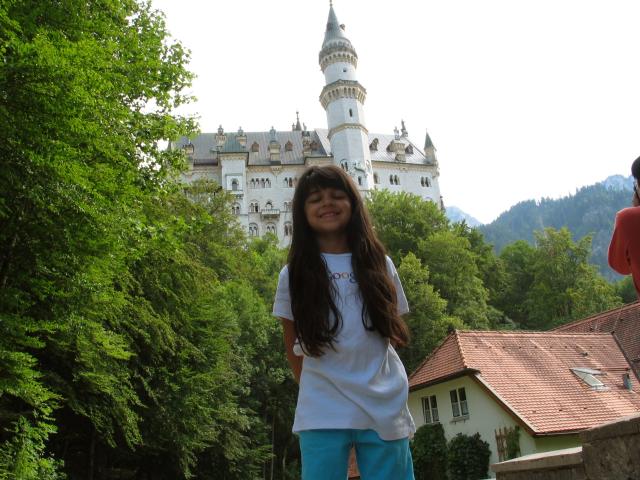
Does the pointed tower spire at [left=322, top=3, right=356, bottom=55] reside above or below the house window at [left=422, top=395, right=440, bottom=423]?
above

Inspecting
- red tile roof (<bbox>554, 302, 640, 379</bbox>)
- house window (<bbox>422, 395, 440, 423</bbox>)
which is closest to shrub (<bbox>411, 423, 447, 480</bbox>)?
house window (<bbox>422, 395, 440, 423</bbox>)

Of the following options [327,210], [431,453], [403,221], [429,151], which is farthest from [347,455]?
[429,151]

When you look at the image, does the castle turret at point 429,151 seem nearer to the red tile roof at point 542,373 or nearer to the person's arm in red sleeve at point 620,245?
the red tile roof at point 542,373

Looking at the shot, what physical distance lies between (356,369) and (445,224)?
55069mm

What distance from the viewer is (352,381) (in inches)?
122

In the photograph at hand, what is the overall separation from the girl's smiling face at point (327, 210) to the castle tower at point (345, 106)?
247ft

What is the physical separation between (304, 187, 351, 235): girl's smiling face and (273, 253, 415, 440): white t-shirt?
1.03 feet

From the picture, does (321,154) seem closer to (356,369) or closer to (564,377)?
(564,377)

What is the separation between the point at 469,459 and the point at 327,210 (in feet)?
72.9

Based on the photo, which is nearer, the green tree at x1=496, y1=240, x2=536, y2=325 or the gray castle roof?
the green tree at x1=496, y1=240, x2=536, y2=325

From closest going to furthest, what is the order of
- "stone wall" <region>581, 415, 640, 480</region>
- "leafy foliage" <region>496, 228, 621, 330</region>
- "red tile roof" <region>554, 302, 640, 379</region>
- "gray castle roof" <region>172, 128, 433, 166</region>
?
1. "stone wall" <region>581, 415, 640, 480</region>
2. "red tile roof" <region>554, 302, 640, 379</region>
3. "leafy foliage" <region>496, 228, 621, 330</region>
4. "gray castle roof" <region>172, 128, 433, 166</region>

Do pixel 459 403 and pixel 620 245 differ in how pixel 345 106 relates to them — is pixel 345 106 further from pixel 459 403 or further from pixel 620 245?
pixel 620 245

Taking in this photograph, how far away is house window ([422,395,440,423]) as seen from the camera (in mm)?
26078

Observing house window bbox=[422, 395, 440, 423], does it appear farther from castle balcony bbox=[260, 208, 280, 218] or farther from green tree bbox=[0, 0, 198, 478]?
castle balcony bbox=[260, 208, 280, 218]
